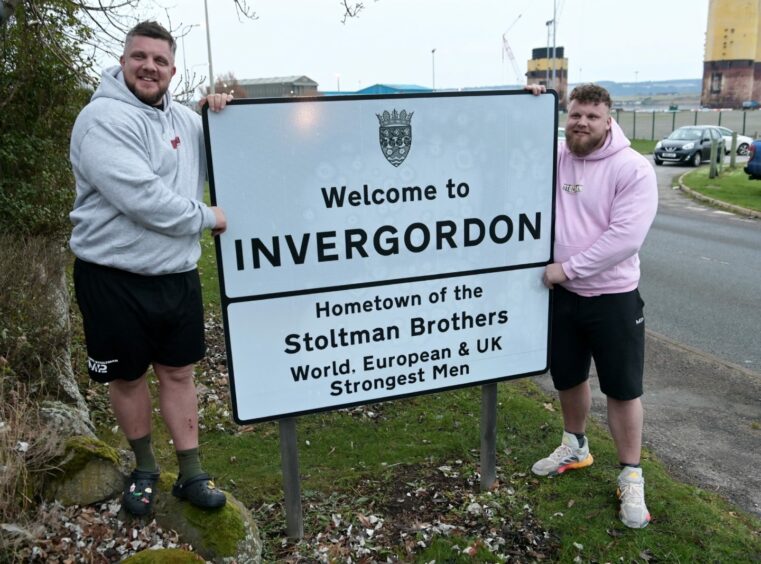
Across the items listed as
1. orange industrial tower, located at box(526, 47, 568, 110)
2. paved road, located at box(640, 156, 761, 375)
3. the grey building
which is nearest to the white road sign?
paved road, located at box(640, 156, 761, 375)

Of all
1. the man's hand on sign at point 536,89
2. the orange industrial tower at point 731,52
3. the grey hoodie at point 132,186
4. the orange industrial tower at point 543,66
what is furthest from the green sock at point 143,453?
the orange industrial tower at point 543,66

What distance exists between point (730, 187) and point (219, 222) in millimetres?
19303

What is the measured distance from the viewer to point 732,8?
261 feet

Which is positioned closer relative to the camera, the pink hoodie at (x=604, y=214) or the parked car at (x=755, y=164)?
the pink hoodie at (x=604, y=214)

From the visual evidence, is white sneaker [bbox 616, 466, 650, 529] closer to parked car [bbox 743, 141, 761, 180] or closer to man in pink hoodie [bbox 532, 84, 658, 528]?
man in pink hoodie [bbox 532, 84, 658, 528]

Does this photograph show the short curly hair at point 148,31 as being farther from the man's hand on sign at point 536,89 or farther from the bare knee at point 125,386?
the man's hand on sign at point 536,89

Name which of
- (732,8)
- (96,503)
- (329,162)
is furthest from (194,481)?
(732,8)

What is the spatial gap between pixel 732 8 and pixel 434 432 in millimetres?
91462

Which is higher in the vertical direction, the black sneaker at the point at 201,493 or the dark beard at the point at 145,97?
the dark beard at the point at 145,97

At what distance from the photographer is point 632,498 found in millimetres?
3258

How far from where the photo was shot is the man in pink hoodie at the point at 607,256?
321 centimetres

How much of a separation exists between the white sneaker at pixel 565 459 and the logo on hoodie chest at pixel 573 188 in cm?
133

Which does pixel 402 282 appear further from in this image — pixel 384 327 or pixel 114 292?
pixel 114 292

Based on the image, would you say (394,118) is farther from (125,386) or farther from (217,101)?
(125,386)
